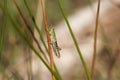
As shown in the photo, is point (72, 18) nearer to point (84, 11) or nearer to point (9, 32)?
point (84, 11)

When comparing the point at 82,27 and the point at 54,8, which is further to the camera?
the point at 54,8

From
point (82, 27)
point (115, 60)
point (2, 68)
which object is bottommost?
point (2, 68)

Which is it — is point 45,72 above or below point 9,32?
below

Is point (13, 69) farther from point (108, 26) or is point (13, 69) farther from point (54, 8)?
point (54, 8)

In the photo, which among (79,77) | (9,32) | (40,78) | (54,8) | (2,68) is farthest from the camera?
(54,8)

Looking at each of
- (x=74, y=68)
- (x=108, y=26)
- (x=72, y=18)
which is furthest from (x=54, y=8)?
(x=74, y=68)

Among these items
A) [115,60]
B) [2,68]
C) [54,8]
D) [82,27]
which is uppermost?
[54,8]

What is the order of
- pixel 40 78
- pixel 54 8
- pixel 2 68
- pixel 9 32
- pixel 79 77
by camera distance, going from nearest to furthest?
pixel 2 68 < pixel 40 78 < pixel 79 77 < pixel 9 32 < pixel 54 8

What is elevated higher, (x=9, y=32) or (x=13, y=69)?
(x=9, y=32)

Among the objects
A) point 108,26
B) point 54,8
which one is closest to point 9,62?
point 108,26
